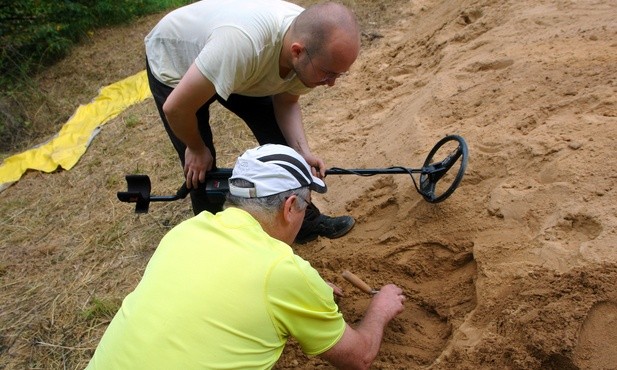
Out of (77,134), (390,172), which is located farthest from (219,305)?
(77,134)

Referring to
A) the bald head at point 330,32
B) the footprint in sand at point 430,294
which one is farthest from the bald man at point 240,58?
the footprint in sand at point 430,294

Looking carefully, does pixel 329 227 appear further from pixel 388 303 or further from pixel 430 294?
pixel 388 303

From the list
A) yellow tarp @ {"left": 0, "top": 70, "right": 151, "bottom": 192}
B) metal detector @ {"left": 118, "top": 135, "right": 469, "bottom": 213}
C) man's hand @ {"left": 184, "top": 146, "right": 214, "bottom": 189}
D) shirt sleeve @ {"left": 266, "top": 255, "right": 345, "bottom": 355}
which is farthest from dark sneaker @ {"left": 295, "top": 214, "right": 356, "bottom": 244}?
yellow tarp @ {"left": 0, "top": 70, "right": 151, "bottom": 192}

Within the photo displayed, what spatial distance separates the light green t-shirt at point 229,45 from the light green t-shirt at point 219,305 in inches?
26.1

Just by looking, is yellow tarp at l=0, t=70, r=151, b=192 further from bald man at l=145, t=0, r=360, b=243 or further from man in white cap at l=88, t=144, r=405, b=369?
man in white cap at l=88, t=144, r=405, b=369

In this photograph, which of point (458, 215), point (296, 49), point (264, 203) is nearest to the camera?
point (264, 203)

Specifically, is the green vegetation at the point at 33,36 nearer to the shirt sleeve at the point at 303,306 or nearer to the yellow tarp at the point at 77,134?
the yellow tarp at the point at 77,134

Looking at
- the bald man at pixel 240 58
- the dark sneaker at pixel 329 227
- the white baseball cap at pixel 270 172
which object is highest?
the bald man at pixel 240 58

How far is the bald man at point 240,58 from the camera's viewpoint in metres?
1.77

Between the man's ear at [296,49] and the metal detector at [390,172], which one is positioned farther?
the metal detector at [390,172]

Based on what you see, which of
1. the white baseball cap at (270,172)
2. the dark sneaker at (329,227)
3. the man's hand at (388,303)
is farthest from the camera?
the dark sneaker at (329,227)

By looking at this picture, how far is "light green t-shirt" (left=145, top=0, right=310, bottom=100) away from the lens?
178cm

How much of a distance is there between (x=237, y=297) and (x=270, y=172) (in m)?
0.42

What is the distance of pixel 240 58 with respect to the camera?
5.92 feet
